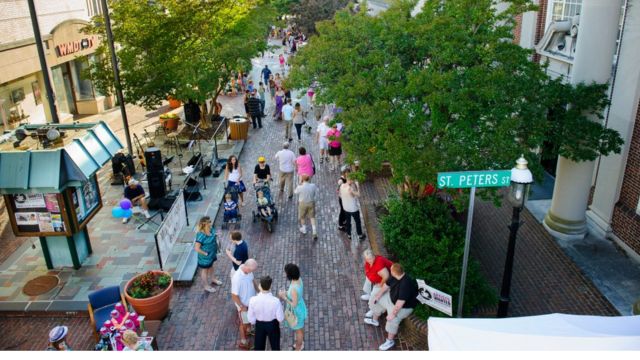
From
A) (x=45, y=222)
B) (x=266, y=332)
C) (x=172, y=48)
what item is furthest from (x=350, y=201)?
(x=172, y=48)

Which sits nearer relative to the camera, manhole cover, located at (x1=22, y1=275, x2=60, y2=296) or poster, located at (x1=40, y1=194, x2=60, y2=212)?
manhole cover, located at (x1=22, y1=275, x2=60, y2=296)

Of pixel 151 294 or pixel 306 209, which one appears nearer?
pixel 151 294

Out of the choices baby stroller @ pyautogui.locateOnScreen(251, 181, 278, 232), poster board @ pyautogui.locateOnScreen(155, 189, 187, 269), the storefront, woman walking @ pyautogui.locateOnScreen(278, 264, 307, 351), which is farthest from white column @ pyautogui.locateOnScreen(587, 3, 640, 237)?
the storefront

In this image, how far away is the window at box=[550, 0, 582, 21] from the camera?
1513 centimetres

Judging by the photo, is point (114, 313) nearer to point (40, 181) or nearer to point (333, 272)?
point (40, 181)

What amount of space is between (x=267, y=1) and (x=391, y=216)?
808 inches

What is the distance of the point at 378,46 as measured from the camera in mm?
12250

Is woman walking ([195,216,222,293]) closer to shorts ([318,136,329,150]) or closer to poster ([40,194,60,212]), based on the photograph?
poster ([40,194,60,212])

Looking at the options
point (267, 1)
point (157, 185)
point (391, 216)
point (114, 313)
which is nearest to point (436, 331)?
point (114, 313)

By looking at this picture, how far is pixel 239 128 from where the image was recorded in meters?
21.1

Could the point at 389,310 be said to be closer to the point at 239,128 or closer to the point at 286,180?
the point at 286,180

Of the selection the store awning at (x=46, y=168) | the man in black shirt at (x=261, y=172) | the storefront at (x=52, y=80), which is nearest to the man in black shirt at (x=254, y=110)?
the storefront at (x=52, y=80)

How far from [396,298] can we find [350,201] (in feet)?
13.1

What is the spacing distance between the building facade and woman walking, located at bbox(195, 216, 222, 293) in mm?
12780
